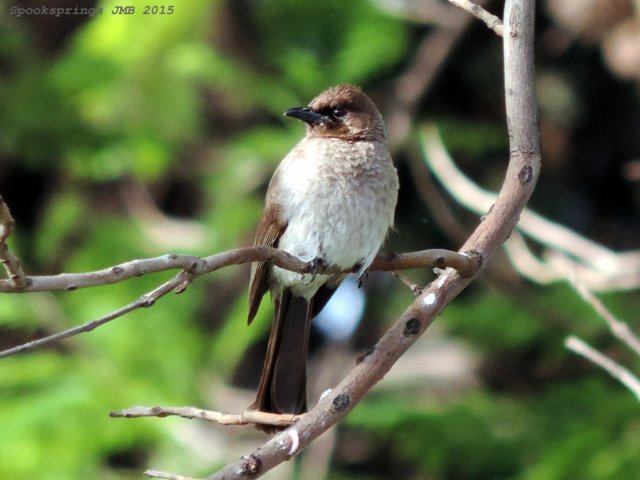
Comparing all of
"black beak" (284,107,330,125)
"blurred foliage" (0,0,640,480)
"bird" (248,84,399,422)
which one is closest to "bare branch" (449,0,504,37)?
"bird" (248,84,399,422)

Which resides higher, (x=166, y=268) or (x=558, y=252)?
(x=558, y=252)

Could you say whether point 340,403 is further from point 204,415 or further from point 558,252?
point 558,252

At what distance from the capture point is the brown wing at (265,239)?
13.5 ft

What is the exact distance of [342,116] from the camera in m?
4.52

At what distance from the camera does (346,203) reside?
13.3 feet

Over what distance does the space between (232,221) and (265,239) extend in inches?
92.0

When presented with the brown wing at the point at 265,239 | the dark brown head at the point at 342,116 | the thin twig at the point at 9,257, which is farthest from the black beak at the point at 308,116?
the thin twig at the point at 9,257

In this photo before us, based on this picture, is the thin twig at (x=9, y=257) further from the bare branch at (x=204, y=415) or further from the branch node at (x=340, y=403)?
the branch node at (x=340, y=403)

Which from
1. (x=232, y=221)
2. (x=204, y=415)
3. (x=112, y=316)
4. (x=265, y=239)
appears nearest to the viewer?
(x=112, y=316)

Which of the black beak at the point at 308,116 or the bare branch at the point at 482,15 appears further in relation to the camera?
the black beak at the point at 308,116

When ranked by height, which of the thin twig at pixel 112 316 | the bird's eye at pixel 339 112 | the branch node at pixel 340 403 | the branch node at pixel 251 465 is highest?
the bird's eye at pixel 339 112

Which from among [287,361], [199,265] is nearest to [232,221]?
[287,361]

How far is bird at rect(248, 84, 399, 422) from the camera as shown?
399 cm

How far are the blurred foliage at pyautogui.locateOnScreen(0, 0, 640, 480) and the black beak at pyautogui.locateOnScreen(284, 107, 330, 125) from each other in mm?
1808
